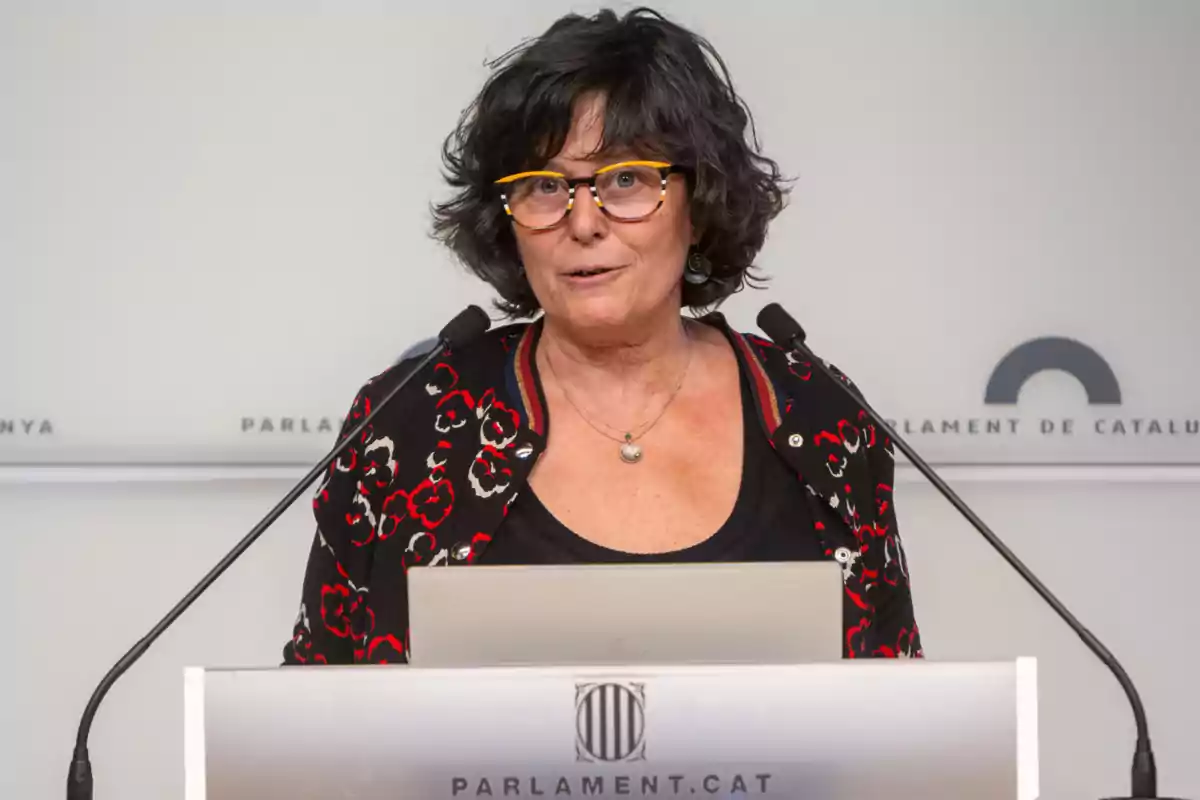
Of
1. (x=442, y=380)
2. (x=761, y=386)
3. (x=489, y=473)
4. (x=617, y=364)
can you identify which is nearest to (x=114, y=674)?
(x=489, y=473)

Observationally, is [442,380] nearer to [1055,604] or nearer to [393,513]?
[393,513]

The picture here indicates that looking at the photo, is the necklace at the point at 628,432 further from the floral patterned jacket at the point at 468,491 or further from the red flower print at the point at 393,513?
the red flower print at the point at 393,513

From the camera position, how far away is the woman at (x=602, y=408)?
1410 mm

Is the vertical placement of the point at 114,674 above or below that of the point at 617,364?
below

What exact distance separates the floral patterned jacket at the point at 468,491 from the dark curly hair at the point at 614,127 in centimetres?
15

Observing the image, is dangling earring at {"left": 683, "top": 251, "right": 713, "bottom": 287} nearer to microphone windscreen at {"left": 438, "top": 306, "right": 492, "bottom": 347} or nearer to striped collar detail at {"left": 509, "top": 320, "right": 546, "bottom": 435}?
striped collar detail at {"left": 509, "top": 320, "right": 546, "bottom": 435}

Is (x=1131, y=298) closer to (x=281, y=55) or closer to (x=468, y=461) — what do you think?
(x=468, y=461)

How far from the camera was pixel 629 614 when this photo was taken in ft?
3.00

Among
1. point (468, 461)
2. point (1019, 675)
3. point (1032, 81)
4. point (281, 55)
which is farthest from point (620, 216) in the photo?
point (1032, 81)

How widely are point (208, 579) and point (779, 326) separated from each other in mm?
608

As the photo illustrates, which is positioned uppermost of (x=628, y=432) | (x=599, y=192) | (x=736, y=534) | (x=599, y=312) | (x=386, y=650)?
(x=599, y=192)

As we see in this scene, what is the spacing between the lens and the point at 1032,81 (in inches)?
85.0

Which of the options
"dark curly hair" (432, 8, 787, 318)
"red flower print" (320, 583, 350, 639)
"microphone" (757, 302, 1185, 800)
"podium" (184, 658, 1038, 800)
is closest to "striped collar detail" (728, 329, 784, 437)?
"dark curly hair" (432, 8, 787, 318)

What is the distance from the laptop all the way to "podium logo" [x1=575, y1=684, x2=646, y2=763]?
123mm
